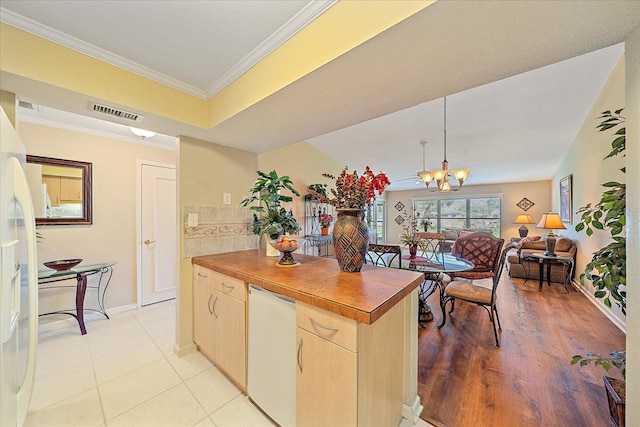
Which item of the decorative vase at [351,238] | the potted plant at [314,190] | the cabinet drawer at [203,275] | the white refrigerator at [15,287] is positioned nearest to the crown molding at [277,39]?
the decorative vase at [351,238]

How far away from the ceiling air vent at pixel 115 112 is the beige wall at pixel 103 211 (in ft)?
5.30

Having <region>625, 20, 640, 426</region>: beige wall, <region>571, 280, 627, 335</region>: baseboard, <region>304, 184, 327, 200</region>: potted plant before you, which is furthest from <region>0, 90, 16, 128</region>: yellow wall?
<region>571, 280, 627, 335</region>: baseboard

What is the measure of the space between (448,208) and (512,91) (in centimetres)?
637

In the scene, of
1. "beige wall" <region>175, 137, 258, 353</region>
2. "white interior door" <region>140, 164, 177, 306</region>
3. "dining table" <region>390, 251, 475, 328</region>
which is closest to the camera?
"beige wall" <region>175, 137, 258, 353</region>

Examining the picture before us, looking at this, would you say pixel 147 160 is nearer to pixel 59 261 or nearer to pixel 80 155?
pixel 80 155

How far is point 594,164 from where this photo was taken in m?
3.20

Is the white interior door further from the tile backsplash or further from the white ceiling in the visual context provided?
the tile backsplash

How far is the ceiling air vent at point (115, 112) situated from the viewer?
159cm

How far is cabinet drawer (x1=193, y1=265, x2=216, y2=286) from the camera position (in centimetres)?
193

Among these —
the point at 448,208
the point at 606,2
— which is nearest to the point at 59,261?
the point at 606,2

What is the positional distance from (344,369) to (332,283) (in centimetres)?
43

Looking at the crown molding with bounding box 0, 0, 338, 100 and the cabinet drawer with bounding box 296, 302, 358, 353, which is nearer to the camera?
the cabinet drawer with bounding box 296, 302, 358, 353

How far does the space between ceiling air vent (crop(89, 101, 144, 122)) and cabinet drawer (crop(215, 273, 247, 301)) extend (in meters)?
1.34

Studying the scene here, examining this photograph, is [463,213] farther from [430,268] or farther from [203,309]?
[203,309]
